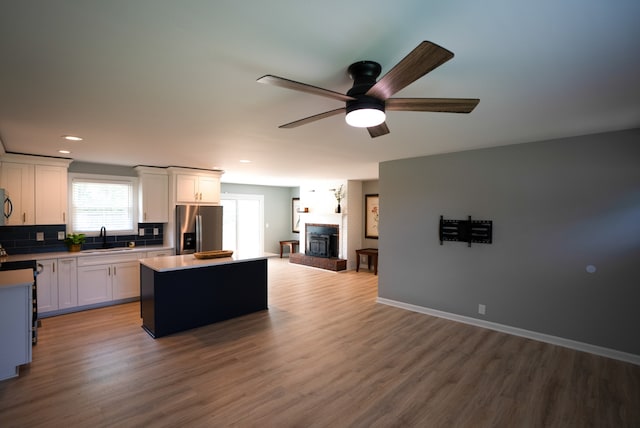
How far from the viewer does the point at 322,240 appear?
8359 millimetres

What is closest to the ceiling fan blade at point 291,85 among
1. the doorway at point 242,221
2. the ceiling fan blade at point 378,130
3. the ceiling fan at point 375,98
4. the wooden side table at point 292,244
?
the ceiling fan at point 375,98

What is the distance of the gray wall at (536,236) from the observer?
130 inches

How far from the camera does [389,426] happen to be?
227 cm

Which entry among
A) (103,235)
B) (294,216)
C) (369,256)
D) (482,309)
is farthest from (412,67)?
(294,216)

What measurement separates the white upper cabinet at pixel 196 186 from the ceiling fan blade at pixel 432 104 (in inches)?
196

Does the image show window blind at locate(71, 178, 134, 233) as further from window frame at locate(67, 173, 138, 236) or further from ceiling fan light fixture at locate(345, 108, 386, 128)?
ceiling fan light fixture at locate(345, 108, 386, 128)

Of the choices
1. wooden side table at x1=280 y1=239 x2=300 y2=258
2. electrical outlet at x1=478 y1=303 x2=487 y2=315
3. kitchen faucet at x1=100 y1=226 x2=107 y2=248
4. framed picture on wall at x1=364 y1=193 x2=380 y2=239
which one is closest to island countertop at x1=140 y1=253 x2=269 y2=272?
kitchen faucet at x1=100 y1=226 x2=107 y2=248

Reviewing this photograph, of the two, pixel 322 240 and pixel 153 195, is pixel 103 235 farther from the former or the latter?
pixel 322 240

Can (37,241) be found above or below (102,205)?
below

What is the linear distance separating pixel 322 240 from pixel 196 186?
358 cm

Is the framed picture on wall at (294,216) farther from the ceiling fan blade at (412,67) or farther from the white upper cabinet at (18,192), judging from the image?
the ceiling fan blade at (412,67)

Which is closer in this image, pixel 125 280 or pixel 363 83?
pixel 363 83

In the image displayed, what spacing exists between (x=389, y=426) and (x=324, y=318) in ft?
7.48

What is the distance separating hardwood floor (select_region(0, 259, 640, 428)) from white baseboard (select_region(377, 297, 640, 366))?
11cm
